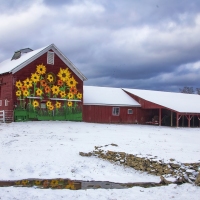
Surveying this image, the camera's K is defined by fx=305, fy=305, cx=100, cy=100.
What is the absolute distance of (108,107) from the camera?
128ft

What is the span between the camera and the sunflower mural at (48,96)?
3052 centimetres

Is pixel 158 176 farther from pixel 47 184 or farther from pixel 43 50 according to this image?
pixel 43 50

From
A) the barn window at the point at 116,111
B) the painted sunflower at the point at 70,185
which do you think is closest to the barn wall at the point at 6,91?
the barn window at the point at 116,111

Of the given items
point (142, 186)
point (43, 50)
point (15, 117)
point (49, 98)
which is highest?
point (43, 50)

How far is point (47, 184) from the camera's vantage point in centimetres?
1093

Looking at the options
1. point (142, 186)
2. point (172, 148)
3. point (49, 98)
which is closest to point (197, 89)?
point (49, 98)

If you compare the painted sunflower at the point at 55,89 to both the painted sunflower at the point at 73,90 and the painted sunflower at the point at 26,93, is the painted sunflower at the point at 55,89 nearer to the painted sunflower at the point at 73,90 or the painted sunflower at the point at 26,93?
the painted sunflower at the point at 73,90

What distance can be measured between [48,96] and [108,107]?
9452mm

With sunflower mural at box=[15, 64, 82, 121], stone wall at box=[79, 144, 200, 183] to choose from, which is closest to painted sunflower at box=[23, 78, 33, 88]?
sunflower mural at box=[15, 64, 82, 121]

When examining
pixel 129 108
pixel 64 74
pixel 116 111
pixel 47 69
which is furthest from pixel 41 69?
pixel 129 108

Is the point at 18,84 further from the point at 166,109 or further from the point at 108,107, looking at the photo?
the point at 166,109

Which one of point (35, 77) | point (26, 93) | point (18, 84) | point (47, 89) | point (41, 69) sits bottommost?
point (26, 93)

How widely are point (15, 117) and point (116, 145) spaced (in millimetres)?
15263

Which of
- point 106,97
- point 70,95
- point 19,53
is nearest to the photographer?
point 70,95
